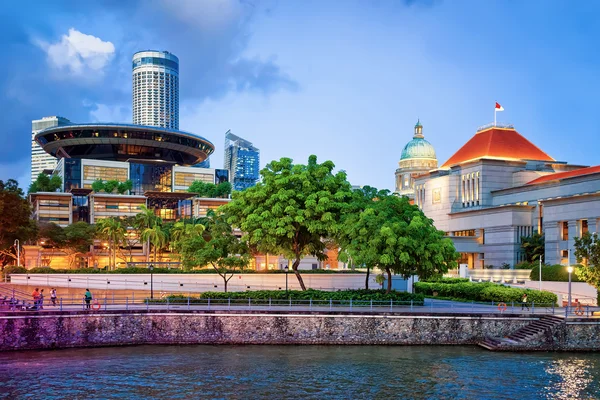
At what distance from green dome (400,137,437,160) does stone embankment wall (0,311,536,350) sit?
5061 inches

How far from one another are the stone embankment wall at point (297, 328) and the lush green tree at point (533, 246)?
42.3 m

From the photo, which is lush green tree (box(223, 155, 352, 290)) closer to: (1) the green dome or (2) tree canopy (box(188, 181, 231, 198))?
(2) tree canopy (box(188, 181, 231, 198))

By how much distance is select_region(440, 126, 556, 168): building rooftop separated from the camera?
101500 millimetres

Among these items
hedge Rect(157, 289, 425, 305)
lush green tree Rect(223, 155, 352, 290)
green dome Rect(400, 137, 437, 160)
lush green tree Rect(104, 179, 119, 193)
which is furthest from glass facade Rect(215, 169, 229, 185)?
hedge Rect(157, 289, 425, 305)

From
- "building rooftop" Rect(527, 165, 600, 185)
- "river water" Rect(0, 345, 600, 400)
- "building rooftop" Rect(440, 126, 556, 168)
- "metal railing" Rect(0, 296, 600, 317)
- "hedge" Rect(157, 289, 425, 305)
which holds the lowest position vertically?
"river water" Rect(0, 345, 600, 400)

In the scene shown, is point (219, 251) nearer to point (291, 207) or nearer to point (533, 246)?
point (291, 207)

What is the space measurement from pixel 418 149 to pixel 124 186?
7777 cm

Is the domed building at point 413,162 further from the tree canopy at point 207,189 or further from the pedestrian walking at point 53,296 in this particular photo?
the pedestrian walking at point 53,296

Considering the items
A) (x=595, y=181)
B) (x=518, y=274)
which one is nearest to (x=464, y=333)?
(x=518, y=274)

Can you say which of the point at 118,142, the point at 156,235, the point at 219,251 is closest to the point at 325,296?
the point at 219,251

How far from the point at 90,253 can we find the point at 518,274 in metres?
70.1

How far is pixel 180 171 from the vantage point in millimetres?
158375

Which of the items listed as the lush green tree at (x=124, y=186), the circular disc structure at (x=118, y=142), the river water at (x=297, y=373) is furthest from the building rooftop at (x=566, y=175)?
the circular disc structure at (x=118, y=142)

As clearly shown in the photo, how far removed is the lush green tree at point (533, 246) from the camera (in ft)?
273
